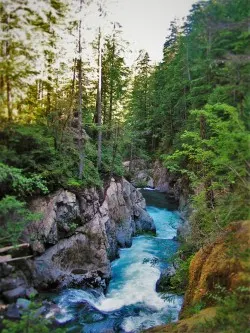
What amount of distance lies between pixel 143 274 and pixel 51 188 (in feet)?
22.0

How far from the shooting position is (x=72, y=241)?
14109 millimetres

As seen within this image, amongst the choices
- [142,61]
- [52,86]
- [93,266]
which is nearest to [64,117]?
[52,86]

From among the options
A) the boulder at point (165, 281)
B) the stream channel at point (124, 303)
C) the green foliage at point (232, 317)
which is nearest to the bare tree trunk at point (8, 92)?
the stream channel at point (124, 303)

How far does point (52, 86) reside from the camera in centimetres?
1808

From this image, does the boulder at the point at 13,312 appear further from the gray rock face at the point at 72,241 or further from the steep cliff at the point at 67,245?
the gray rock face at the point at 72,241

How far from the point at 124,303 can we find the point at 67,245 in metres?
3.66

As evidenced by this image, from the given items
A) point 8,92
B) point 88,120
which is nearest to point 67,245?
point 8,92

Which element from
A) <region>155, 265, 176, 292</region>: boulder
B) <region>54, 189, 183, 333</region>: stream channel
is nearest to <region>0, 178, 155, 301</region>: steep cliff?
<region>54, 189, 183, 333</region>: stream channel

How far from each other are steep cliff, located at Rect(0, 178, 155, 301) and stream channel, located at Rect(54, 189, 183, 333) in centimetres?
77

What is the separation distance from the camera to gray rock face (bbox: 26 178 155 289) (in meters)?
12.9

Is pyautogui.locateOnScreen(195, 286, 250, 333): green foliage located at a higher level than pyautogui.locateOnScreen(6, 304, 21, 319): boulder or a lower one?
higher

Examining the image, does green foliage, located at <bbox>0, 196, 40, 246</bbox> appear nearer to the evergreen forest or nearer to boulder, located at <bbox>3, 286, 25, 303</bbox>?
the evergreen forest

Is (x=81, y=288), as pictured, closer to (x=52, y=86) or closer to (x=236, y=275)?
(x=236, y=275)

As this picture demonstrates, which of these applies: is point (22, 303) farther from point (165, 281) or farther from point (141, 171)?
point (141, 171)
